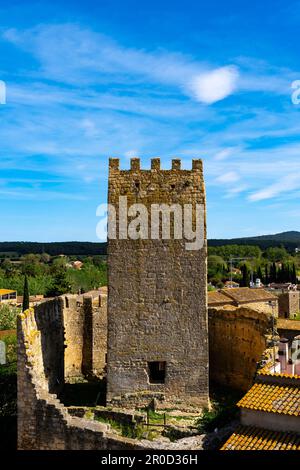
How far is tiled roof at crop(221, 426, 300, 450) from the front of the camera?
35.2ft

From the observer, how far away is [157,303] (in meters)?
17.0

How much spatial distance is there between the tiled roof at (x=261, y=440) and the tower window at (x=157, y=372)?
556 centimetres

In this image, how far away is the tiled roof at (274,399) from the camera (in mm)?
11367

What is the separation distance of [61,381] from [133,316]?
5.10 metres

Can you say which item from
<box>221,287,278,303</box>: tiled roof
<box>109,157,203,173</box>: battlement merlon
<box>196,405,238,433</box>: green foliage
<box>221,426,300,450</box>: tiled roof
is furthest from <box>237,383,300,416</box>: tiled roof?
<box>221,287,278,303</box>: tiled roof

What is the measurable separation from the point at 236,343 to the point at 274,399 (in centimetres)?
800

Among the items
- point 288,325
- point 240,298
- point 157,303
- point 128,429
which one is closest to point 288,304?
point 240,298

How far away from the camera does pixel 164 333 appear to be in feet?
55.6

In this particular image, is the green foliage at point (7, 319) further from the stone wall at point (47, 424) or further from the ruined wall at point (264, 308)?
the stone wall at point (47, 424)

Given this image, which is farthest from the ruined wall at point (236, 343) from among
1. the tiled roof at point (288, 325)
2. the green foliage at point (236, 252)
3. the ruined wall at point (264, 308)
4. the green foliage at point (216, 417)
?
the green foliage at point (236, 252)

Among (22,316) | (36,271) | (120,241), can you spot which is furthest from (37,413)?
(36,271)

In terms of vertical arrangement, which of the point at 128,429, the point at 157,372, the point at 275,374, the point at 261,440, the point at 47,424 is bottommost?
the point at 128,429

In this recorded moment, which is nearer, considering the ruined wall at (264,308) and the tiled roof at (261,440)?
the tiled roof at (261,440)

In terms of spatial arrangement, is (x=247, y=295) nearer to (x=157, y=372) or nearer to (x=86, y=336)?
(x=86, y=336)
